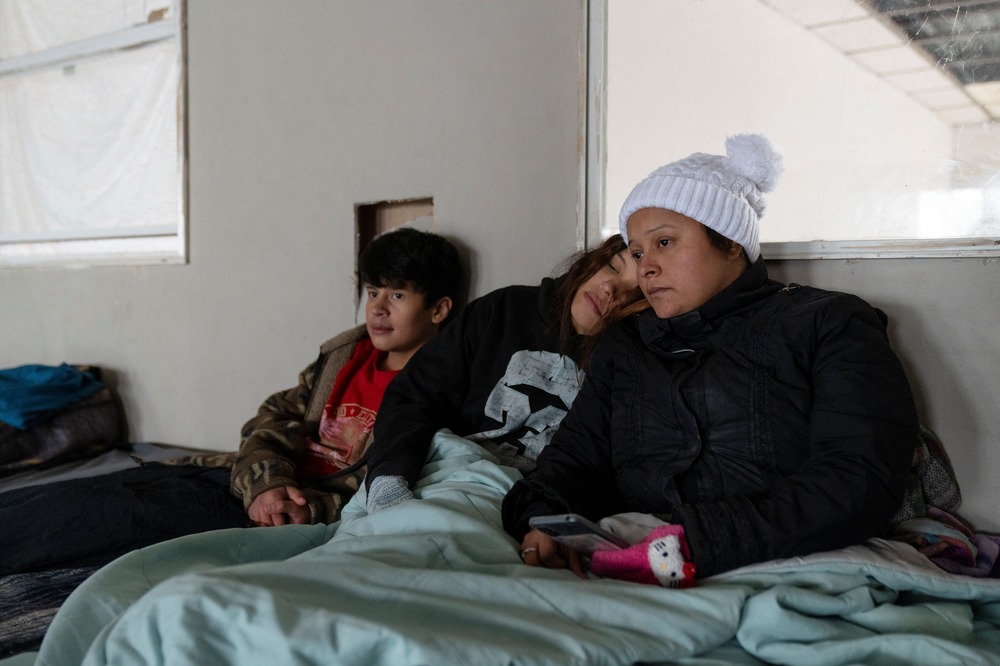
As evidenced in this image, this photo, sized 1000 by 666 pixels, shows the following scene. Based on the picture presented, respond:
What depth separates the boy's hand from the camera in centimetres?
200

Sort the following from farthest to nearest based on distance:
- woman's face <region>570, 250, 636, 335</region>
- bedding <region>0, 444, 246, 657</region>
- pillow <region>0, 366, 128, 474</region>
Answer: pillow <region>0, 366, 128, 474</region>
woman's face <region>570, 250, 636, 335</region>
bedding <region>0, 444, 246, 657</region>

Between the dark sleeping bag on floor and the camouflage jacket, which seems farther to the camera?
the camouflage jacket

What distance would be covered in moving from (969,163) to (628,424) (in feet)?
2.92

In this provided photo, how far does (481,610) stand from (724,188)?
0.94 meters

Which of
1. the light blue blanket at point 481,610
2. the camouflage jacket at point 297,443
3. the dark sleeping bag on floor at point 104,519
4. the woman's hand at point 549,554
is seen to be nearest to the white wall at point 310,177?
the camouflage jacket at point 297,443

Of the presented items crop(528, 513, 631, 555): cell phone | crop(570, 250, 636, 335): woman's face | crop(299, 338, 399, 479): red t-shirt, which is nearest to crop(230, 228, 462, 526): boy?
crop(299, 338, 399, 479): red t-shirt

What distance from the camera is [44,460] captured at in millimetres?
3014

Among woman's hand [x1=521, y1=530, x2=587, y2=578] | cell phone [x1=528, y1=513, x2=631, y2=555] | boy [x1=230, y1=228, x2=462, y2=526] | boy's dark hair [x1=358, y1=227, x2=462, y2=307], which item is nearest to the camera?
cell phone [x1=528, y1=513, x2=631, y2=555]

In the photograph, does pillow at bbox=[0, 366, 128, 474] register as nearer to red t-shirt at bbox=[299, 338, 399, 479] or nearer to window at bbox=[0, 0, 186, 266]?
window at bbox=[0, 0, 186, 266]

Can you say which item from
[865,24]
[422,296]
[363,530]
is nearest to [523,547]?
[363,530]

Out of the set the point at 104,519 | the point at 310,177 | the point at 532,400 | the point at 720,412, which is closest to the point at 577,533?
the point at 720,412

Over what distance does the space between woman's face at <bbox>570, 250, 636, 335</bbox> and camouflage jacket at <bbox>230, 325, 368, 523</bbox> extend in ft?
2.13

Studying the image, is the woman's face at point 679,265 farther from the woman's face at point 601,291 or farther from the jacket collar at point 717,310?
the woman's face at point 601,291

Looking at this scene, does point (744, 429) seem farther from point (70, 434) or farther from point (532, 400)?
point (70, 434)
